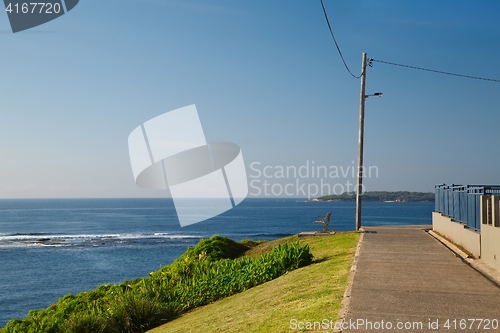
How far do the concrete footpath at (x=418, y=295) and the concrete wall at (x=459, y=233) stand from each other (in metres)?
0.58

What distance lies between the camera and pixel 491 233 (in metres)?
11.4

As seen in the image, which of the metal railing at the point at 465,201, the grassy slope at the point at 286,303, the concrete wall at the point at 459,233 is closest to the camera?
the grassy slope at the point at 286,303

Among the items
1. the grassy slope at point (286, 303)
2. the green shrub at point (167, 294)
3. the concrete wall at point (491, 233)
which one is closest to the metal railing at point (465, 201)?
the concrete wall at point (491, 233)

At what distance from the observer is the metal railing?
43.3ft

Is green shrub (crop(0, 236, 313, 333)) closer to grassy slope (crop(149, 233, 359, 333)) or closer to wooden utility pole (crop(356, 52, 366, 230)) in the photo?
grassy slope (crop(149, 233, 359, 333))

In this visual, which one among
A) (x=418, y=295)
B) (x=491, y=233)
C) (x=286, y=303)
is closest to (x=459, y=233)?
(x=491, y=233)

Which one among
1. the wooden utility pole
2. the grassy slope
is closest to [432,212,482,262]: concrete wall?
the wooden utility pole

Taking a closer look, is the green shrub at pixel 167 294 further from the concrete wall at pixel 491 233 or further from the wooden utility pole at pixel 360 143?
the wooden utility pole at pixel 360 143

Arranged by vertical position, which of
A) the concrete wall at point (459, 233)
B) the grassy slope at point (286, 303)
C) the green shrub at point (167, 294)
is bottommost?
the green shrub at point (167, 294)

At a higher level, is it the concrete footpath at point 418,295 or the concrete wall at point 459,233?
the concrete wall at point 459,233

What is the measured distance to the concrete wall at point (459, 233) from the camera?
12.5 m

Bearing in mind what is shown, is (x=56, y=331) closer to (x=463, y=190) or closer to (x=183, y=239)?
(x=463, y=190)

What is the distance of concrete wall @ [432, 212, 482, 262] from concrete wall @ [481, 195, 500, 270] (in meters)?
0.22

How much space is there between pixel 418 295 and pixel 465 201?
7558 millimetres
